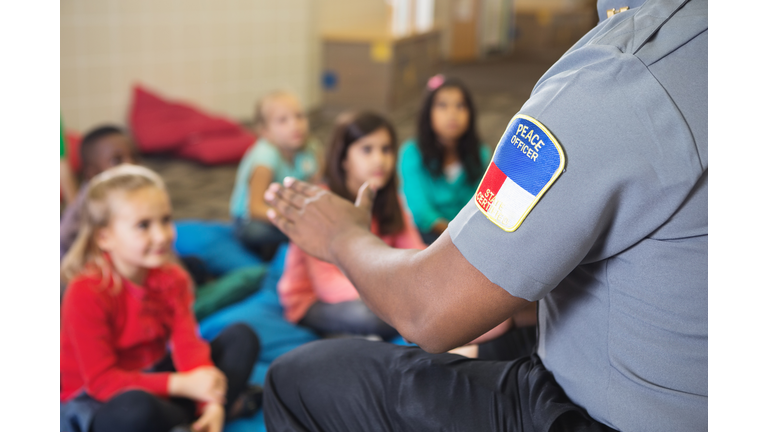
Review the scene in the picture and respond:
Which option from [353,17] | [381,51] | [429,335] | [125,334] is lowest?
[125,334]

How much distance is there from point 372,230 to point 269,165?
831mm

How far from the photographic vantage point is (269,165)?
2473mm

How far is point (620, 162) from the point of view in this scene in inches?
24.0

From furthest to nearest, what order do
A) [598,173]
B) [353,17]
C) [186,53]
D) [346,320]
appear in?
[353,17] < [186,53] < [346,320] < [598,173]

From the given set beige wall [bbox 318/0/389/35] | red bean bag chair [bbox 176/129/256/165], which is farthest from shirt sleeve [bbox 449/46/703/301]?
beige wall [bbox 318/0/389/35]

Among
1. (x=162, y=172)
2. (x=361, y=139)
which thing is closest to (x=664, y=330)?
(x=361, y=139)

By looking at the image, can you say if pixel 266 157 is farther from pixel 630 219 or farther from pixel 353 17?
pixel 353 17

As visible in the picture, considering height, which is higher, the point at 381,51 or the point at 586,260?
the point at 381,51

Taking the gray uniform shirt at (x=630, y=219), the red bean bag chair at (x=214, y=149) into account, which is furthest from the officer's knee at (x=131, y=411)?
the red bean bag chair at (x=214, y=149)

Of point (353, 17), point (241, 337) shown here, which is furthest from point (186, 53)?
point (241, 337)

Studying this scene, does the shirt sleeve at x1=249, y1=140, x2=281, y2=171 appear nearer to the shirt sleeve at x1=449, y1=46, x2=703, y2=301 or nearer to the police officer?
the police officer

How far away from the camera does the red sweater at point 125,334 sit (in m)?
1.28
